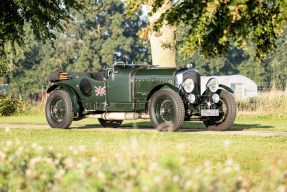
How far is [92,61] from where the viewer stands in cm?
9150

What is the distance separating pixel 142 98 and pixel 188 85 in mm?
1292

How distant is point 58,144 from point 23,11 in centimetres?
1013

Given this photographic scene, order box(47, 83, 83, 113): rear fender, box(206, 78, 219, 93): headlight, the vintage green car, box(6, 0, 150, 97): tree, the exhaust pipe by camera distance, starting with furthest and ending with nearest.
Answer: box(6, 0, 150, 97): tree, box(47, 83, 83, 113): rear fender, the exhaust pipe, box(206, 78, 219, 93): headlight, the vintage green car

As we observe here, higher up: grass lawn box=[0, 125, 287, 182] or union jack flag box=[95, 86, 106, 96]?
union jack flag box=[95, 86, 106, 96]

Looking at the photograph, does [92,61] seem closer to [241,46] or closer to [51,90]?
[51,90]

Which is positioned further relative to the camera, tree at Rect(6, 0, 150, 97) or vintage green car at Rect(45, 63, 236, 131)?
tree at Rect(6, 0, 150, 97)

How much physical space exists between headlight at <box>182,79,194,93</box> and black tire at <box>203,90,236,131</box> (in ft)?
3.48

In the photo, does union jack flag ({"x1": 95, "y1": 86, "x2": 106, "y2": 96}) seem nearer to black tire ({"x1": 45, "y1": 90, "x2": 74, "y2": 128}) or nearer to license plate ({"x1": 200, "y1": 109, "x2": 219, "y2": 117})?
black tire ({"x1": 45, "y1": 90, "x2": 74, "y2": 128})

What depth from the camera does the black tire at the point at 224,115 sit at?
16.5 meters

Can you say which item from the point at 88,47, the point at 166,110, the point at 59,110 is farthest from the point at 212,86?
the point at 88,47

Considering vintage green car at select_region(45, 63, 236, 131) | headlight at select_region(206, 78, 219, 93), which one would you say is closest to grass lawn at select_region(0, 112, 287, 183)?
Answer: vintage green car at select_region(45, 63, 236, 131)

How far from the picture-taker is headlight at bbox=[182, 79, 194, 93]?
16.0 metres

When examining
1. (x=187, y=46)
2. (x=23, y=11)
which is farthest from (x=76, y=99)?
(x=187, y=46)

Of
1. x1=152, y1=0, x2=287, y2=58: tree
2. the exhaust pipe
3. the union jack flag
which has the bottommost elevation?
the exhaust pipe
